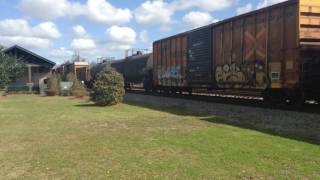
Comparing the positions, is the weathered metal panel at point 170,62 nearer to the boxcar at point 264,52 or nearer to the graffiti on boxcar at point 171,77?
the graffiti on boxcar at point 171,77

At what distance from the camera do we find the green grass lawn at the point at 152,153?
7.61m

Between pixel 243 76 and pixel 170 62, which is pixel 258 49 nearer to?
pixel 243 76

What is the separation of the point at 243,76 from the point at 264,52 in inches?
78.9

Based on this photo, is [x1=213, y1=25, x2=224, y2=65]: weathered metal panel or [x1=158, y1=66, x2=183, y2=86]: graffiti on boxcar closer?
[x1=213, y1=25, x2=224, y2=65]: weathered metal panel

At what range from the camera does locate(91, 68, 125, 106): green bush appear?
74.2 feet

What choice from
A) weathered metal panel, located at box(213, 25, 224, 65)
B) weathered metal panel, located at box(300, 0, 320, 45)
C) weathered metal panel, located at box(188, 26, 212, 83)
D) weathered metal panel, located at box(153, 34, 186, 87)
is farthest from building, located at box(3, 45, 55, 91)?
weathered metal panel, located at box(300, 0, 320, 45)

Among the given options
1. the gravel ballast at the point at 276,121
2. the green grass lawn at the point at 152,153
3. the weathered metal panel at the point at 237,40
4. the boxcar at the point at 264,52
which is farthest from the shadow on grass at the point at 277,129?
the weathered metal panel at the point at 237,40

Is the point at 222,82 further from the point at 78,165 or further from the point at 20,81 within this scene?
the point at 20,81

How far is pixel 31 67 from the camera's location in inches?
1993

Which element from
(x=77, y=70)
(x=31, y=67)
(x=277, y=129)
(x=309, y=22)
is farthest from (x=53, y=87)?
(x=77, y=70)

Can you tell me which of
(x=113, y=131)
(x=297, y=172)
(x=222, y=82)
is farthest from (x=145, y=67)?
(x=297, y=172)

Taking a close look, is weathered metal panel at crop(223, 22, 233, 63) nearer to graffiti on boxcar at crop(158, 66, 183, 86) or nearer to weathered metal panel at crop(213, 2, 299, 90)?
weathered metal panel at crop(213, 2, 299, 90)

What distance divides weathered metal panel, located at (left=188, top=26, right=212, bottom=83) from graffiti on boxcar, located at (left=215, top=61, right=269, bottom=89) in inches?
51.1

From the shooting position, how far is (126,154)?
9172 mm
